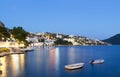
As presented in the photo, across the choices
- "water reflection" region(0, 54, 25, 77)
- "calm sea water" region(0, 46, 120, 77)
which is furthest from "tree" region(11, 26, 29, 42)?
"water reflection" region(0, 54, 25, 77)

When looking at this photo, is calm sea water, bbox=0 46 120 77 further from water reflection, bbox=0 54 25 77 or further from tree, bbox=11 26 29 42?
tree, bbox=11 26 29 42

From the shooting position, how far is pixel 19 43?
14088 cm

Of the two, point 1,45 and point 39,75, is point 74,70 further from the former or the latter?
point 1,45

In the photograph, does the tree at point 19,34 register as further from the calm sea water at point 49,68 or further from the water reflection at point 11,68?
the water reflection at point 11,68

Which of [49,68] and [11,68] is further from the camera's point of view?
[49,68]

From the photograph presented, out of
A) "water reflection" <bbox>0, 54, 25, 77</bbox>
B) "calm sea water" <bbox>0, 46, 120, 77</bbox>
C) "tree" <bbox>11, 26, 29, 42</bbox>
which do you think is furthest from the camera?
"tree" <bbox>11, 26, 29, 42</bbox>

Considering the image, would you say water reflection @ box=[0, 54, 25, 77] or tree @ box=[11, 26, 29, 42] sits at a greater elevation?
tree @ box=[11, 26, 29, 42]

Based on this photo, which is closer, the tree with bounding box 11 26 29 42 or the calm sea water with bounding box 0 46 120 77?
the calm sea water with bounding box 0 46 120 77

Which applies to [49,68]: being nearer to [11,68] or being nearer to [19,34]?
[11,68]

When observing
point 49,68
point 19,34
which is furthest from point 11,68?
point 19,34

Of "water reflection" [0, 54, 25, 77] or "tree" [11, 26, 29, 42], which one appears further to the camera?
"tree" [11, 26, 29, 42]

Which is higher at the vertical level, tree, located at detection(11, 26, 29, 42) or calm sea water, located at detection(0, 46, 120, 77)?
tree, located at detection(11, 26, 29, 42)

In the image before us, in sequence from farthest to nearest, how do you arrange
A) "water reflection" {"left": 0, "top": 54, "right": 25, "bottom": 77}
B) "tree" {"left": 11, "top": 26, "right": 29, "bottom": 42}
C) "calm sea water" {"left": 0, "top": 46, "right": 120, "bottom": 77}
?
"tree" {"left": 11, "top": 26, "right": 29, "bottom": 42} < "calm sea water" {"left": 0, "top": 46, "right": 120, "bottom": 77} < "water reflection" {"left": 0, "top": 54, "right": 25, "bottom": 77}

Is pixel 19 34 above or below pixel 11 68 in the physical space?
above
